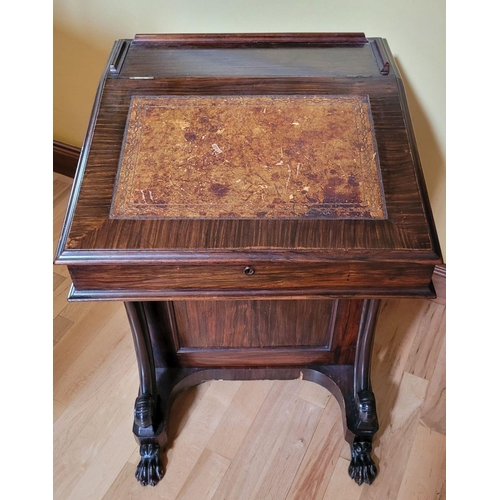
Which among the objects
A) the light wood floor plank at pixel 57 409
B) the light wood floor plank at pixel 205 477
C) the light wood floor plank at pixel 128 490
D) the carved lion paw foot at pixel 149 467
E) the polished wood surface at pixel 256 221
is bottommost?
the light wood floor plank at pixel 205 477

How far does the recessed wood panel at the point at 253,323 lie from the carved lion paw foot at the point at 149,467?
25 centimetres

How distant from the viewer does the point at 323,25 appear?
1.25 m

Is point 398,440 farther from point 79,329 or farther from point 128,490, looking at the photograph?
point 79,329

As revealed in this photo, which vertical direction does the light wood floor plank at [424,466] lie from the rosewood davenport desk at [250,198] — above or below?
below

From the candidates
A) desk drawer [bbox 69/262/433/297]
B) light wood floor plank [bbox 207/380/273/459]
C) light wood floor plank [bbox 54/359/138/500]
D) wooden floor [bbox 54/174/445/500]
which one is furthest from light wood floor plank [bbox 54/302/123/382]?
desk drawer [bbox 69/262/433/297]

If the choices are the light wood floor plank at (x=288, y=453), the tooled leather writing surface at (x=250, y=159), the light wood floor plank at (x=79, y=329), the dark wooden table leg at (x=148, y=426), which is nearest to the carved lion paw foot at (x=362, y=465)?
the light wood floor plank at (x=288, y=453)

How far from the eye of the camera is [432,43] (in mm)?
1188

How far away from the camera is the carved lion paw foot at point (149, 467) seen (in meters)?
1.23

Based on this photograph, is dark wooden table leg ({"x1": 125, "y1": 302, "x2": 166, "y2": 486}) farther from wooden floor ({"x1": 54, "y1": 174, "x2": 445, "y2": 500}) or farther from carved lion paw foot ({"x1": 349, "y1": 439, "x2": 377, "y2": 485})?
carved lion paw foot ({"x1": 349, "y1": 439, "x2": 377, "y2": 485})

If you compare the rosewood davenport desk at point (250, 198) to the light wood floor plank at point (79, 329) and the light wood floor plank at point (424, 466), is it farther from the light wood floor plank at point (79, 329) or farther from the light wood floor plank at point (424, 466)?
the light wood floor plank at point (79, 329)

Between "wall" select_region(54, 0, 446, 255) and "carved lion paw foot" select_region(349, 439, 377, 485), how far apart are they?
2.05 feet

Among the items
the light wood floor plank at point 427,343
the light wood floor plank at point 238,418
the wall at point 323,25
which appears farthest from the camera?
the light wood floor plank at point 427,343

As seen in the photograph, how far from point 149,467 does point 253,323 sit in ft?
1.37

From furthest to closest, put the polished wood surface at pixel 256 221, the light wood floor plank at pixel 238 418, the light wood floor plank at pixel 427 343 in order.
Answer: the light wood floor plank at pixel 427 343 → the light wood floor plank at pixel 238 418 → the polished wood surface at pixel 256 221
